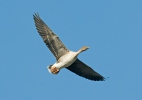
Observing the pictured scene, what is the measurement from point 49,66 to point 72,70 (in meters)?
1.52

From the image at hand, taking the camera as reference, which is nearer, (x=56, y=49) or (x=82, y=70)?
(x=56, y=49)

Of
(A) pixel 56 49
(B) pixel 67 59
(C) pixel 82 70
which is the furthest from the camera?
(C) pixel 82 70

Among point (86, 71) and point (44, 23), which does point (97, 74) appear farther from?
point (44, 23)

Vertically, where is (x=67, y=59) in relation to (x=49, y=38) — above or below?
below

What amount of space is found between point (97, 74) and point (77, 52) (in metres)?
2.25

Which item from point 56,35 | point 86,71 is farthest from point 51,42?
point 86,71

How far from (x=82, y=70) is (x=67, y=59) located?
1760 mm

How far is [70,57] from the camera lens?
108 feet

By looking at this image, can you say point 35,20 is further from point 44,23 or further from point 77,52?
point 77,52

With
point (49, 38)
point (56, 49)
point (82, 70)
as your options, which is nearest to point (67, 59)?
point (56, 49)

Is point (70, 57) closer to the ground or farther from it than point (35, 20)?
closer to the ground

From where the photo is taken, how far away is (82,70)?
3447 cm

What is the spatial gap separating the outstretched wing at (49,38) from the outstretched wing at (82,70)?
116cm

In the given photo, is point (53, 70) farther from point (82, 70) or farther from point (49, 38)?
point (82, 70)
